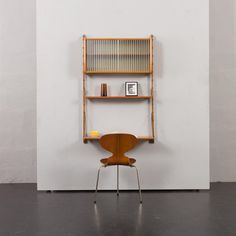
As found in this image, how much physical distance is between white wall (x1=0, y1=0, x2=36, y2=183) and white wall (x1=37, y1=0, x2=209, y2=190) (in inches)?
27.4

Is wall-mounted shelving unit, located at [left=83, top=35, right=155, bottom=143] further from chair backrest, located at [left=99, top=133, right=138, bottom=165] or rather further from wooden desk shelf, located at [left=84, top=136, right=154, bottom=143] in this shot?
chair backrest, located at [left=99, top=133, right=138, bottom=165]

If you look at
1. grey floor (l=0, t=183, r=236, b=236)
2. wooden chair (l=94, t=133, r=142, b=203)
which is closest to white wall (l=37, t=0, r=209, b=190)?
grey floor (l=0, t=183, r=236, b=236)

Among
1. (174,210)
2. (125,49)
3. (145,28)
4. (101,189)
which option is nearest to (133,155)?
(101,189)

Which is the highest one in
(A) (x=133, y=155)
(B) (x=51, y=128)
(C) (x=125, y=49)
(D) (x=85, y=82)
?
(C) (x=125, y=49)

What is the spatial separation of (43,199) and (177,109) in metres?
2.06

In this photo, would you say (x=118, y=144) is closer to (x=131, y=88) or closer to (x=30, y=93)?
(x=131, y=88)

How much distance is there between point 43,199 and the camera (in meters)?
3.89

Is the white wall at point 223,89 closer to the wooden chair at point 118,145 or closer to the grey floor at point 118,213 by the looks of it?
the grey floor at point 118,213

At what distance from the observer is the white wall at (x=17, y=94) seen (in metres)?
4.91

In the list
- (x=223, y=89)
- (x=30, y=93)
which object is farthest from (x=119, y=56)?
(x=223, y=89)

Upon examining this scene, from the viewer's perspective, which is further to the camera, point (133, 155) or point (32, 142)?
point (32, 142)

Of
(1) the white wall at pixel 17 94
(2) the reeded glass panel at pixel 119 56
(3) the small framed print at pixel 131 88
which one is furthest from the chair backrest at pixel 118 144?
(1) the white wall at pixel 17 94

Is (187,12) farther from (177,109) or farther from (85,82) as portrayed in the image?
(85,82)

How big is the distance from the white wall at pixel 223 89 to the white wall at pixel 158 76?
626mm
